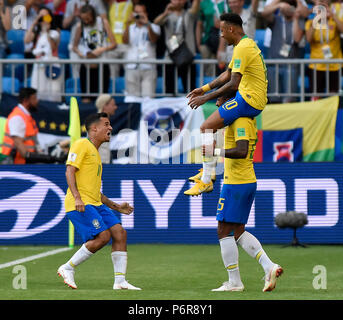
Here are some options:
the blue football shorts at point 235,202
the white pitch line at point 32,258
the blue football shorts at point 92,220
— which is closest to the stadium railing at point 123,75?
the white pitch line at point 32,258

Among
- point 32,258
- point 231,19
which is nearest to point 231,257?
point 231,19

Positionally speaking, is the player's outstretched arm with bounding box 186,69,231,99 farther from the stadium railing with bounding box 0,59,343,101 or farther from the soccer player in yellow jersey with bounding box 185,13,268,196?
the stadium railing with bounding box 0,59,343,101

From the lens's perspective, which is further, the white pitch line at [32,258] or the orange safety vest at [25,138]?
the orange safety vest at [25,138]

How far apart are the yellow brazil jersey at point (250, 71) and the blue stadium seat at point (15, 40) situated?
9732mm

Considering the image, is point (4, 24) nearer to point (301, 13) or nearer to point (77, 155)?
point (301, 13)

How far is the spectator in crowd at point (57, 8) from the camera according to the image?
60.1ft

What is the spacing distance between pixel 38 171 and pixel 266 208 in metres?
4.02

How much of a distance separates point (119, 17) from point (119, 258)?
8.97 meters

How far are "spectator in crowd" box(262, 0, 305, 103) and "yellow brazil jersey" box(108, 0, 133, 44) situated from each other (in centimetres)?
272

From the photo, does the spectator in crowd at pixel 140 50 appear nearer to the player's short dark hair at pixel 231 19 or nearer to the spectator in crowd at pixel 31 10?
the spectator in crowd at pixel 31 10

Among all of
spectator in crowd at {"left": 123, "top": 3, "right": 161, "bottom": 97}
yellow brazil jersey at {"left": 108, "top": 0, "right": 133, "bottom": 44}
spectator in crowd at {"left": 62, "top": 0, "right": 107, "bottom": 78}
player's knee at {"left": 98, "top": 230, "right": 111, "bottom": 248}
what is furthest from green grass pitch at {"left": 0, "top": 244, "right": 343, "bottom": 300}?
yellow brazil jersey at {"left": 108, "top": 0, "right": 133, "bottom": 44}

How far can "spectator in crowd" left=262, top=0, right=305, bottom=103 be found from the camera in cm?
1670

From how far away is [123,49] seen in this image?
1755cm

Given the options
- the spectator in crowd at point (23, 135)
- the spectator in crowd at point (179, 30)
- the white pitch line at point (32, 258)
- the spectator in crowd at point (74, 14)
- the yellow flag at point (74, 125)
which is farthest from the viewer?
the spectator in crowd at point (74, 14)
